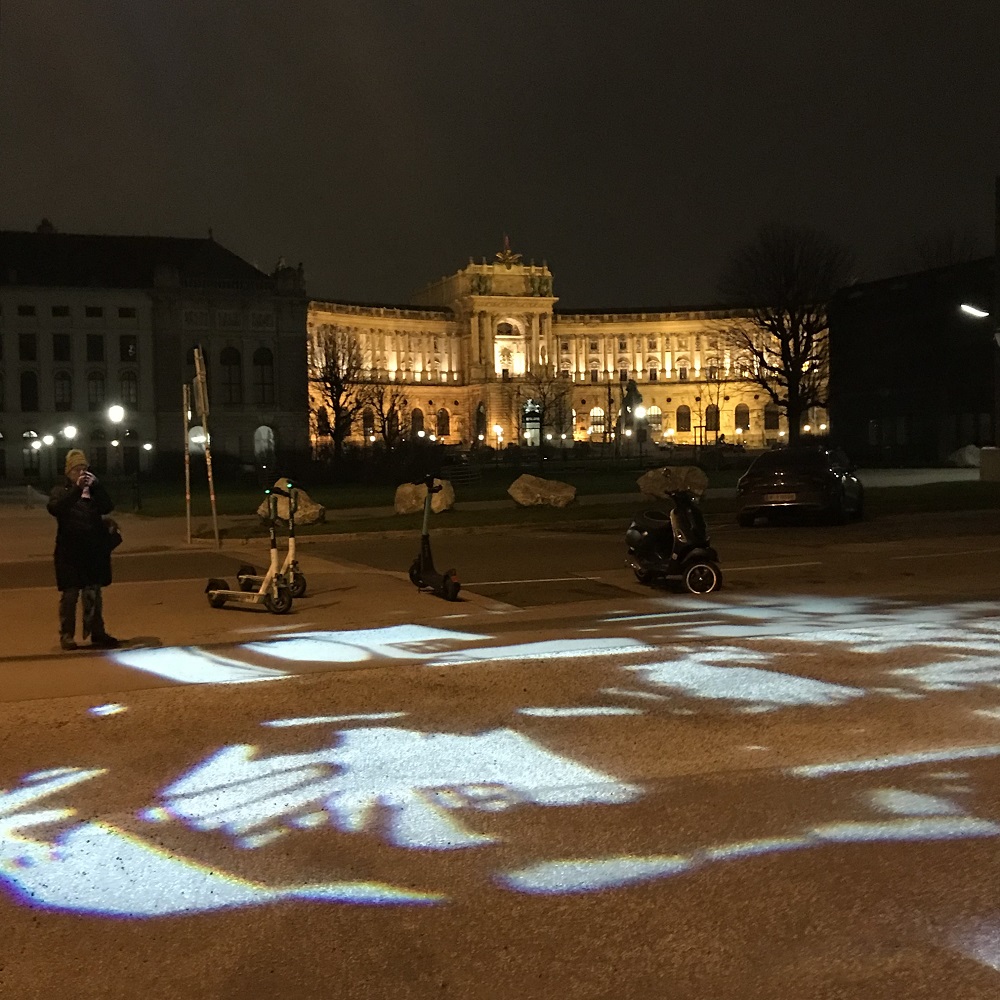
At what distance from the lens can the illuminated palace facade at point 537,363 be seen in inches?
6043

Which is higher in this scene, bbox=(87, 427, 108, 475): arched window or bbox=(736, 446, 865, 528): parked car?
bbox=(87, 427, 108, 475): arched window

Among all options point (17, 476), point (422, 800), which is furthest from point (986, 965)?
point (17, 476)

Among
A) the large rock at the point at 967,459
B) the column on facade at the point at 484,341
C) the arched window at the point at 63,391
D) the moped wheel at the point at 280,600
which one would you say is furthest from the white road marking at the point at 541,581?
the column on facade at the point at 484,341

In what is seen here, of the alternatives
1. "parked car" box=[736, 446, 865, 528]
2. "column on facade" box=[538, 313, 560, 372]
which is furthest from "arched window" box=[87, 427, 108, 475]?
"column on facade" box=[538, 313, 560, 372]

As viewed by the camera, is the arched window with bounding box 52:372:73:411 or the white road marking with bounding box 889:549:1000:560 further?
the arched window with bounding box 52:372:73:411

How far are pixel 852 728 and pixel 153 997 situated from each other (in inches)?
189

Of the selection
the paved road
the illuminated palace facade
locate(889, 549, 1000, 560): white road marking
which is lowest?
the paved road

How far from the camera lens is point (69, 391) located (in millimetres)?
95750

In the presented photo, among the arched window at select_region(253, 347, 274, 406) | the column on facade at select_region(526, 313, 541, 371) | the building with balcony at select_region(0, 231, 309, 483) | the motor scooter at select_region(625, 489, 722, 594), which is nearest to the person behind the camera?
the motor scooter at select_region(625, 489, 722, 594)

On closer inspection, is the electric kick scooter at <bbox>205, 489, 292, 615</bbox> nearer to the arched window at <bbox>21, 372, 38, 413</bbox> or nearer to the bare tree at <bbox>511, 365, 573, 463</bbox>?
the arched window at <bbox>21, 372, 38, 413</bbox>

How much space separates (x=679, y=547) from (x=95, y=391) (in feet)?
293

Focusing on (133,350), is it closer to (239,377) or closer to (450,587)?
(239,377)

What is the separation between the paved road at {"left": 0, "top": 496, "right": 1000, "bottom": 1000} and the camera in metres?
4.39

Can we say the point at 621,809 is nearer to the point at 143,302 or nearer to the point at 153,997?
the point at 153,997
